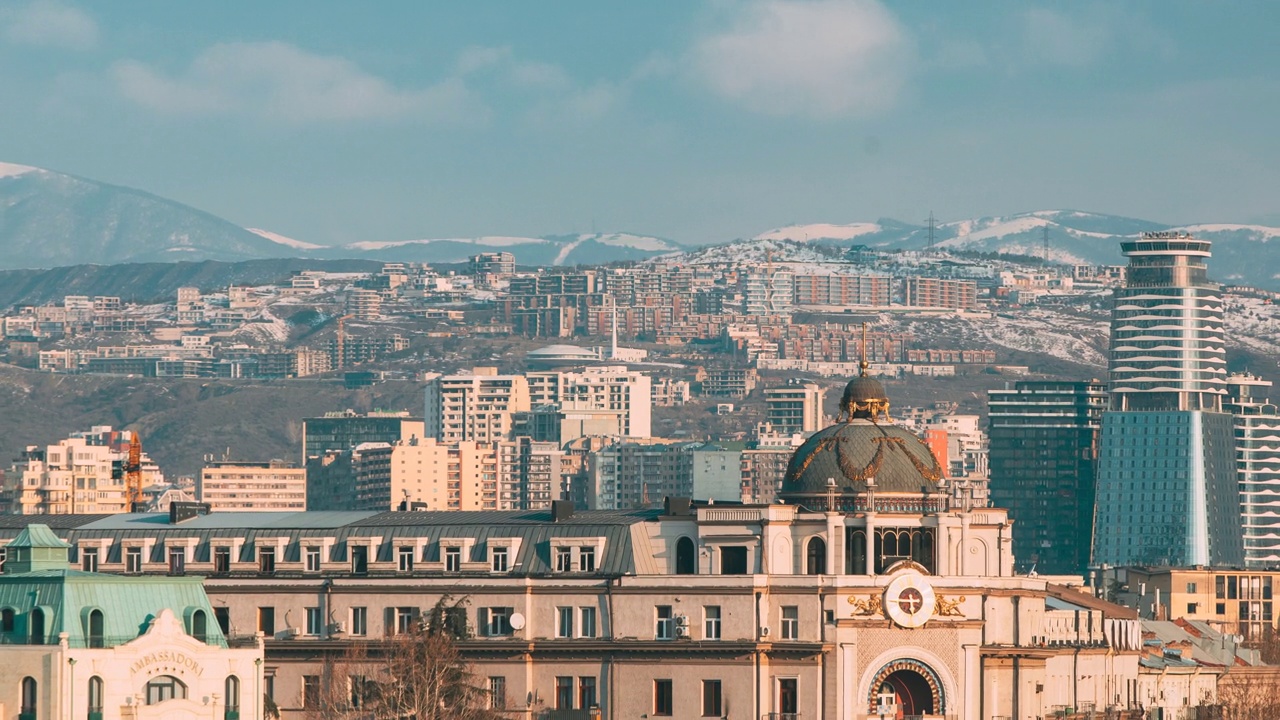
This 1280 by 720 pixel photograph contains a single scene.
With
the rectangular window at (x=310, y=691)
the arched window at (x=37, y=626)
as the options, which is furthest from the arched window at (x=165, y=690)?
the rectangular window at (x=310, y=691)

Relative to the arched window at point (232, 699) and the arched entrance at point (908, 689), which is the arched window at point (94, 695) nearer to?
the arched window at point (232, 699)

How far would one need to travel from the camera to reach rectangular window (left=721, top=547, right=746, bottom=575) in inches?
5591

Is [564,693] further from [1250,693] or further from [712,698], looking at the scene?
[1250,693]

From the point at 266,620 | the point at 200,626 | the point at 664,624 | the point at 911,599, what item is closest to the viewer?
the point at 200,626

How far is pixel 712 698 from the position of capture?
13838cm

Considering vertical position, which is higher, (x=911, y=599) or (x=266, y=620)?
(x=911, y=599)

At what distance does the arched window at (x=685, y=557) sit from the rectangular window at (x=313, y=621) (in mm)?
15434

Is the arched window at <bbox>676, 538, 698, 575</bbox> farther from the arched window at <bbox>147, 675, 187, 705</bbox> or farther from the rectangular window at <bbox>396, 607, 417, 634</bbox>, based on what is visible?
the arched window at <bbox>147, 675, 187, 705</bbox>

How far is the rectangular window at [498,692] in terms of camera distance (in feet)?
455

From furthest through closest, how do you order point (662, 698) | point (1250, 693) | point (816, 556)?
1. point (1250, 693)
2. point (816, 556)
3. point (662, 698)

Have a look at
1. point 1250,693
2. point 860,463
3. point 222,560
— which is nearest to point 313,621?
point 222,560

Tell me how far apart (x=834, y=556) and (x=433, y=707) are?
22.2 m

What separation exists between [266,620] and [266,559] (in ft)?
11.0

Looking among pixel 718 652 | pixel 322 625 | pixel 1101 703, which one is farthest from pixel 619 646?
pixel 1101 703
